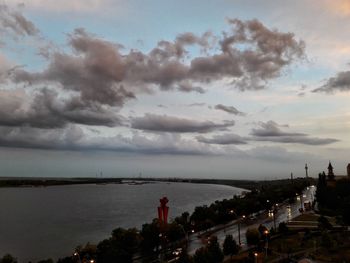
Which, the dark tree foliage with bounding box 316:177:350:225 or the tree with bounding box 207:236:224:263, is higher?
the dark tree foliage with bounding box 316:177:350:225

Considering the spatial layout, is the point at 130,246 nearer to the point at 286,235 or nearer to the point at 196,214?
the point at 286,235

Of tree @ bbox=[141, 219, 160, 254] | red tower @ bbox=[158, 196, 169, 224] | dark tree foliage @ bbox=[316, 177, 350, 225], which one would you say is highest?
red tower @ bbox=[158, 196, 169, 224]

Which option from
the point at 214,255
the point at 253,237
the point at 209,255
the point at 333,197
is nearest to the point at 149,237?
the point at 253,237

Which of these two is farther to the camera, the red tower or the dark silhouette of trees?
the dark silhouette of trees

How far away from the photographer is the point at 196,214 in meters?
113

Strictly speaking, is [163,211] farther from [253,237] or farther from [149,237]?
[149,237]

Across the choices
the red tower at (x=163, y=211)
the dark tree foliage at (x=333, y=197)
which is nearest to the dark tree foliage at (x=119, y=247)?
the red tower at (x=163, y=211)

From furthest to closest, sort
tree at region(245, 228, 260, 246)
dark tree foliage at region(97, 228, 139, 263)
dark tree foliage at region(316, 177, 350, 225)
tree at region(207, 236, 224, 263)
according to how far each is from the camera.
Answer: dark tree foliage at region(316, 177, 350, 225) → tree at region(245, 228, 260, 246) → dark tree foliage at region(97, 228, 139, 263) → tree at region(207, 236, 224, 263)

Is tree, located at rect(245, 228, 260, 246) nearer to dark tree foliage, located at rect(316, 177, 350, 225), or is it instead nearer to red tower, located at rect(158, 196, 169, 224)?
dark tree foliage, located at rect(316, 177, 350, 225)

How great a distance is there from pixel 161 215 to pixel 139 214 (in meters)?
135

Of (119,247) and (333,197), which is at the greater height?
(333,197)

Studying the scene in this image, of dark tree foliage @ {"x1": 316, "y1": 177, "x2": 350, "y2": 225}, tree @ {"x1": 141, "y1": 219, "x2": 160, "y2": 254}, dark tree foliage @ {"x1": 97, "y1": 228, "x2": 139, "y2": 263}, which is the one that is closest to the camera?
dark tree foliage @ {"x1": 97, "y1": 228, "x2": 139, "y2": 263}

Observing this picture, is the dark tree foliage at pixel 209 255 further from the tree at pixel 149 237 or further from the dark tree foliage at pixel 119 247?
the tree at pixel 149 237

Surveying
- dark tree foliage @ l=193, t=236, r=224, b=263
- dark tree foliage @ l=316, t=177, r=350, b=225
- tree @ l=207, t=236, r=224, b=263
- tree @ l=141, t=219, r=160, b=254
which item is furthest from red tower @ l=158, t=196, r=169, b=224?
dark tree foliage @ l=316, t=177, r=350, b=225
